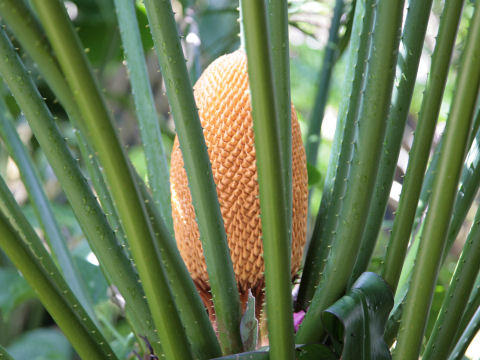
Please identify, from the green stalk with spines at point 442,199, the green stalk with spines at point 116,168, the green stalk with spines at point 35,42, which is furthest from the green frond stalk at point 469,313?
→ the green stalk with spines at point 35,42

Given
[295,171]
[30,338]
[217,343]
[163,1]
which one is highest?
[163,1]

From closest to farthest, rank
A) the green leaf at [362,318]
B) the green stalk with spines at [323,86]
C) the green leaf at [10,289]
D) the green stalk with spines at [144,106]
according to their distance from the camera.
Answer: the green leaf at [362,318], the green stalk with spines at [144,106], the green stalk with spines at [323,86], the green leaf at [10,289]

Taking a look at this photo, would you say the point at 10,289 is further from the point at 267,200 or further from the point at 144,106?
the point at 267,200

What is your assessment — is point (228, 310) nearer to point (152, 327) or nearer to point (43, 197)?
point (152, 327)

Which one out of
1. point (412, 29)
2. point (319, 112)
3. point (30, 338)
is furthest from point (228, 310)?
point (30, 338)

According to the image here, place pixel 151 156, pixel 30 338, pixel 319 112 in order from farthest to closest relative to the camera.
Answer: pixel 30 338 < pixel 319 112 < pixel 151 156

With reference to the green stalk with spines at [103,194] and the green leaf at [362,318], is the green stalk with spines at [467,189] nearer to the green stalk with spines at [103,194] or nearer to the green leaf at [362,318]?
the green leaf at [362,318]

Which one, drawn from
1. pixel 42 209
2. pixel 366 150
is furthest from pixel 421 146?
pixel 42 209
